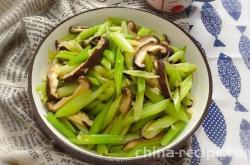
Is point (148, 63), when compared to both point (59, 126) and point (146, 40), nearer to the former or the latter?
point (146, 40)

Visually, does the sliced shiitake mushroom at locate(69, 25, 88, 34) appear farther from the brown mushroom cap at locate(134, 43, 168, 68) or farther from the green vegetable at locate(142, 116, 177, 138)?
the green vegetable at locate(142, 116, 177, 138)

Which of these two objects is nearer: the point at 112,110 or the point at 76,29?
the point at 112,110

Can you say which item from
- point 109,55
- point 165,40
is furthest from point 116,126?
point 165,40

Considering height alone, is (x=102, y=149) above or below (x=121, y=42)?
below

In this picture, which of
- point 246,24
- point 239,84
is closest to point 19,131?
point 239,84

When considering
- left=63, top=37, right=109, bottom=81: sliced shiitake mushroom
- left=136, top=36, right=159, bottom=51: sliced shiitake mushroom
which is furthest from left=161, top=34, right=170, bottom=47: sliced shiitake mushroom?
left=63, top=37, right=109, bottom=81: sliced shiitake mushroom

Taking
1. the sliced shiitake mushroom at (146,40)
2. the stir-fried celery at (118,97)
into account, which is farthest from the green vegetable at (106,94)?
the sliced shiitake mushroom at (146,40)

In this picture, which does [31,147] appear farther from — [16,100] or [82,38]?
[82,38]

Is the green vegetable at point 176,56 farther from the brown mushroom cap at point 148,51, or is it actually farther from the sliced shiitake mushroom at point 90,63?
the sliced shiitake mushroom at point 90,63
